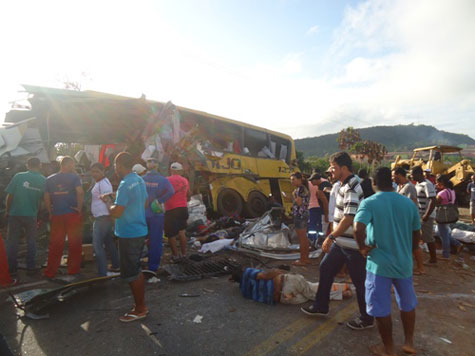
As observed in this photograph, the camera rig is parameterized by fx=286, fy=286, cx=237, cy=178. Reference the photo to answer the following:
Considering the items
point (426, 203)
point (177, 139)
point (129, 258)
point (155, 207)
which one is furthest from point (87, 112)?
point (426, 203)

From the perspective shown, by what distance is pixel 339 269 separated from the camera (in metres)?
3.10

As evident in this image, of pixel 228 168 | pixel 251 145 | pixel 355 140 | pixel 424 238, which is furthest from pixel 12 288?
pixel 355 140

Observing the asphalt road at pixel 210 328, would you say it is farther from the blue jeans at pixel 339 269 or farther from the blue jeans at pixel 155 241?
the blue jeans at pixel 155 241

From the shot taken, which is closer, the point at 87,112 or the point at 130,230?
the point at 130,230

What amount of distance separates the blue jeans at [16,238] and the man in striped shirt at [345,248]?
4.39 m

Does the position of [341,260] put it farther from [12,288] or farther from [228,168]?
[228,168]

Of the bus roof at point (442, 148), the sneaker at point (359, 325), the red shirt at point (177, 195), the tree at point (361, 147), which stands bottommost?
the sneaker at point (359, 325)

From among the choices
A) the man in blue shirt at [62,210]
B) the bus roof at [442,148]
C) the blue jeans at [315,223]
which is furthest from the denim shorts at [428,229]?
the bus roof at [442,148]

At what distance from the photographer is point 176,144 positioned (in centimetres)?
741

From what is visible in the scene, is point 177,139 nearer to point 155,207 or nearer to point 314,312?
point 155,207

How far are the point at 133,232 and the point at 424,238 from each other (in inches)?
211

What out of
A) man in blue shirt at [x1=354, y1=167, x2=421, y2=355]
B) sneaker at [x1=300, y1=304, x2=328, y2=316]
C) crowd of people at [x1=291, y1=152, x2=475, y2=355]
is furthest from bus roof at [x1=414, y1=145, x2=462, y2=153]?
man in blue shirt at [x1=354, y1=167, x2=421, y2=355]

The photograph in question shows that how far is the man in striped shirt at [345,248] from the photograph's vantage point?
2.93 meters

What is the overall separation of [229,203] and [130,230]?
5.94 m
